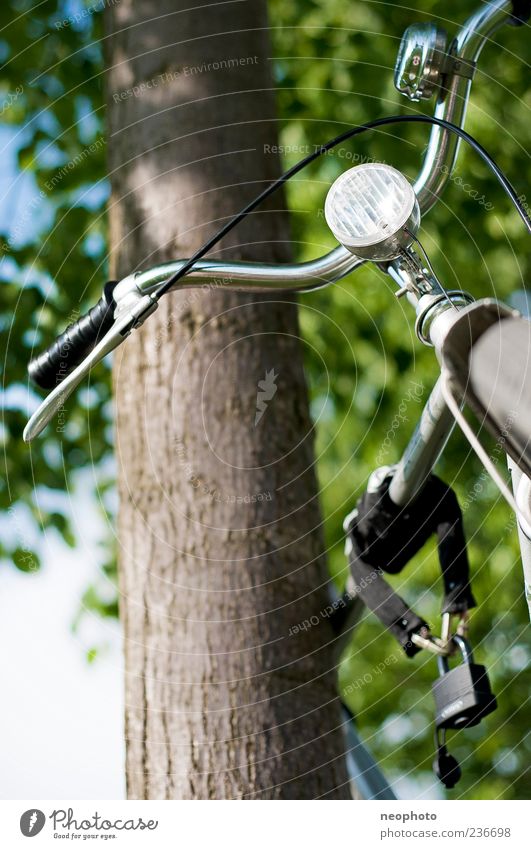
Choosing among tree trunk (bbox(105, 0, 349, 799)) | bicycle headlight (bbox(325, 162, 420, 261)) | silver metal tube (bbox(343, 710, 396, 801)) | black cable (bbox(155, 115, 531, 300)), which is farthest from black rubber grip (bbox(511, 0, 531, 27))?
silver metal tube (bbox(343, 710, 396, 801))

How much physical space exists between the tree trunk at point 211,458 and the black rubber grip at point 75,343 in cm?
32

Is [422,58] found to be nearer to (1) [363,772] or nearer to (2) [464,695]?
(2) [464,695]

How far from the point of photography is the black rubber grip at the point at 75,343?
854 mm

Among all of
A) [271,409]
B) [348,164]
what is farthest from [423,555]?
[271,409]

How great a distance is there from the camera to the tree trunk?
1071 millimetres

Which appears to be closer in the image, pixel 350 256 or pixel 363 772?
pixel 350 256

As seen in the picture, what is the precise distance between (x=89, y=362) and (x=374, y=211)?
0.27m

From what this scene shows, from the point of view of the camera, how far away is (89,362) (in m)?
0.74

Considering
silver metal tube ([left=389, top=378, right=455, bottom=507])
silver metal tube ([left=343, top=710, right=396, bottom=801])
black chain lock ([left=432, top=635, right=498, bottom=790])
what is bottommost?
black chain lock ([left=432, top=635, right=498, bottom=790])

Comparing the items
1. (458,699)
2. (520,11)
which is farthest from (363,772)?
(520,11)

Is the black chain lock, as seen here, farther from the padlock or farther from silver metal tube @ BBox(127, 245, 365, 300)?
silver metal tube @ BBox(127, 245, 365, 300)

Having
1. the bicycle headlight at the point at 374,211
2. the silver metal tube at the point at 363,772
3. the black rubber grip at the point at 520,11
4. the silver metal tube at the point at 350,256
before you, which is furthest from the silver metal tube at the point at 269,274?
the silver metal tube at the point at 363,772

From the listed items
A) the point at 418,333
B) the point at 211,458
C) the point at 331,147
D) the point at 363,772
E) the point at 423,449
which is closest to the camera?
the point at 418,333

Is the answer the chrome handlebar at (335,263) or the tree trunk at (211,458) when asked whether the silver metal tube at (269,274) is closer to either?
the chrome handlebar at (335,263)
